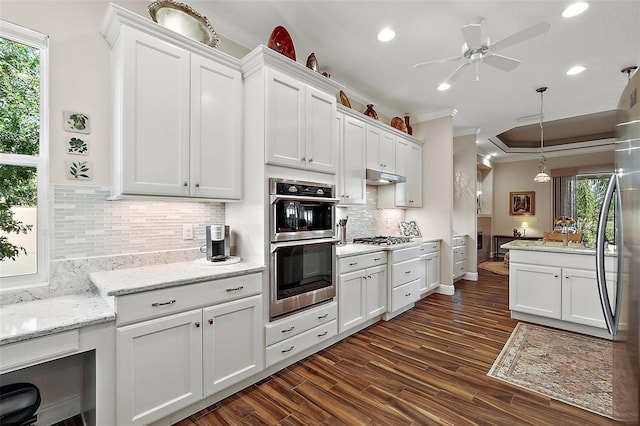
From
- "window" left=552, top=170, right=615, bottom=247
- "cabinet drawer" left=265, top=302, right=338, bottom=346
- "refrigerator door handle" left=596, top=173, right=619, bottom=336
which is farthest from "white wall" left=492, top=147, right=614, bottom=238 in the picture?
"cabinet drawer" left=265, top=302, right=338, bottom=346

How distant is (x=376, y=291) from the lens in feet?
11.1

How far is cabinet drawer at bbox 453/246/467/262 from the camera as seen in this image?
5391mm

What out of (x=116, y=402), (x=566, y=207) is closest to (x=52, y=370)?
(x=116, y=402)

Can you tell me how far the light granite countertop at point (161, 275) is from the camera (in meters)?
1.63

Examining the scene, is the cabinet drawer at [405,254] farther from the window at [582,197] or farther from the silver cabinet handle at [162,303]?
the window at [582,197]

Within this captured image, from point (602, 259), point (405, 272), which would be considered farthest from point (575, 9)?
point (405, 272)

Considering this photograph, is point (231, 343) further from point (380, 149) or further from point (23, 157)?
point (380, 149)

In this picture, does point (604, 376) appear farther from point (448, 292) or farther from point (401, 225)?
point (401, 225)

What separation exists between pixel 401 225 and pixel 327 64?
2.81 meters

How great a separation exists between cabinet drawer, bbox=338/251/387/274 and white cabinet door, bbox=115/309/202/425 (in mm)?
1484

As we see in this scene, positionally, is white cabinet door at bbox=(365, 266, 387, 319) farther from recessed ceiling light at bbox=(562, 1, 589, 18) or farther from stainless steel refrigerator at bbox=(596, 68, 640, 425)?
recessed ceiling light at bbox=(562, 1, 589, 18)

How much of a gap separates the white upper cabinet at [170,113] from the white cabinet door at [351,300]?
1.41 meters

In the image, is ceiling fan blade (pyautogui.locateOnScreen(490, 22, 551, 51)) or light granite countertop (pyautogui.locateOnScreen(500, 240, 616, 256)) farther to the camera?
light granite countertop (pyautogui.locateOnScreen(500, 240, 616, 256))

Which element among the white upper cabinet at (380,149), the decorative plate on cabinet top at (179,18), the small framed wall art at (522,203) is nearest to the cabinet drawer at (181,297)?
the decorative plate on cabinet top at (179,18)
